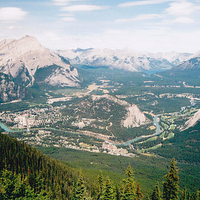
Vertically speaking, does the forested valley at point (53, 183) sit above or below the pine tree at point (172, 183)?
below

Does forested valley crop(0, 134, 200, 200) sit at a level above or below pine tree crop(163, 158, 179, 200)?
below

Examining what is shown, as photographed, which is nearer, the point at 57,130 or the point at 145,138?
the point at 145,138

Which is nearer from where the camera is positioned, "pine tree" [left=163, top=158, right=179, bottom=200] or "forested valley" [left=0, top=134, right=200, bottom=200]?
"pine tree" [left=163, top=158, right=179, bottom=200]

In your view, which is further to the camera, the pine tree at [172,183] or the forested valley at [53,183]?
the forested valley at [53,183]

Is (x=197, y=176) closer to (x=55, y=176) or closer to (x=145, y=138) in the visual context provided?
(x=145, y=138)

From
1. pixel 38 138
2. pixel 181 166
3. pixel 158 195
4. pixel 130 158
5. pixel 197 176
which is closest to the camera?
pixel 158 195

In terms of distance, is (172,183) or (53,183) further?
(53,183)

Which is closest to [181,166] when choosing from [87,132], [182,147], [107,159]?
[182,147]

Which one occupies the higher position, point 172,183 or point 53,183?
point 172,183
